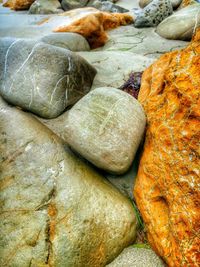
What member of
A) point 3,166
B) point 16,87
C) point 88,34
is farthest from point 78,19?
point 3,166

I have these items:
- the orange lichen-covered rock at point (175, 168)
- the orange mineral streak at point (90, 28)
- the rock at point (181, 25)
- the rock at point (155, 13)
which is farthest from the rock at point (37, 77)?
the rock at point (155, 13)

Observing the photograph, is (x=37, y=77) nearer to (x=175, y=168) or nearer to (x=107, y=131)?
(x=107, y=131)

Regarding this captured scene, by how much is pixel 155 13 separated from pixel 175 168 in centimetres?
515

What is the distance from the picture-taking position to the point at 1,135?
2.28 m

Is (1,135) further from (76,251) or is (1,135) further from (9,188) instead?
(76,251)

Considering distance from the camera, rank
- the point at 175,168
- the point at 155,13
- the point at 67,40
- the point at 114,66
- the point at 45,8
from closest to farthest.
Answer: the point at 175,168, the point at 114,66, the point at 67,40, the point at 155,13, the point at 45,8

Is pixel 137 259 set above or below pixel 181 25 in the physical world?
below

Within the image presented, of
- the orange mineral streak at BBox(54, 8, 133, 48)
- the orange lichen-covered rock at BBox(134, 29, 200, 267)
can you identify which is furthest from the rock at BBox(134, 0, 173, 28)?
the orange lichen-covered rock at BBox(134, 29, 200, 267)

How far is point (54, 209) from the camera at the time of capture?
187cm

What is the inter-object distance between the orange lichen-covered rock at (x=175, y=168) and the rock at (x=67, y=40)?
2.41 metres

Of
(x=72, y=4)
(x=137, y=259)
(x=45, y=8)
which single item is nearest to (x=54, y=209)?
(x=137, y=259)

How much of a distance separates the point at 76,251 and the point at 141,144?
1136 millimetres

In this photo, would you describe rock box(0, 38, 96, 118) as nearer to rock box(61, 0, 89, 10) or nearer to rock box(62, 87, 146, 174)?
rock box(62, 87, 146, 174)

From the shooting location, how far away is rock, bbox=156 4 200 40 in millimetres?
4532
